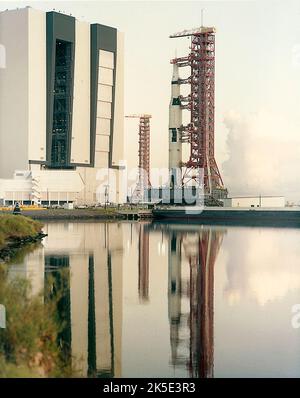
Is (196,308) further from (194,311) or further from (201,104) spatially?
(201,104)

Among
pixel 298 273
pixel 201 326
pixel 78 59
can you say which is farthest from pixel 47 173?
pixel 201 326

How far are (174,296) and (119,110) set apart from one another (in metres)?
67.3

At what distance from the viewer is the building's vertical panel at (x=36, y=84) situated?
7575cm

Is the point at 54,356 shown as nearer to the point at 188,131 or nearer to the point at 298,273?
the point at 298,273

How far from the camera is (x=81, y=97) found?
8012 cm

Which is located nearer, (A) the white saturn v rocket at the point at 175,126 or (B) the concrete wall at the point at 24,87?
(B) the concrete wall at the point at 24,87

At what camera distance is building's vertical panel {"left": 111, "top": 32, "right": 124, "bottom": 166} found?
84.6m

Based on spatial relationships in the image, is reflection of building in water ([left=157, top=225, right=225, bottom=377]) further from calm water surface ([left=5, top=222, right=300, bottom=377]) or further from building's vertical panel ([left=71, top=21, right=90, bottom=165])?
building's vertical panel ([left=71, top=21, right=90, bottom=165])

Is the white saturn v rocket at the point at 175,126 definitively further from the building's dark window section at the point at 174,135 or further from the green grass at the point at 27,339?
the green grass at the point at 27,339

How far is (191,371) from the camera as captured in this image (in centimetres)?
1162

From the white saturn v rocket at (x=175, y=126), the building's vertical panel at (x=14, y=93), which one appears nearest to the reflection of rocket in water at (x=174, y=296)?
the white saturn v rocket at (x=175, y=126)

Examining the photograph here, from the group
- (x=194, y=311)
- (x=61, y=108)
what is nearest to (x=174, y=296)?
(x=194, y=311)

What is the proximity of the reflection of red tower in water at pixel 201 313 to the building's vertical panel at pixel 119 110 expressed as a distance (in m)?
52.2
